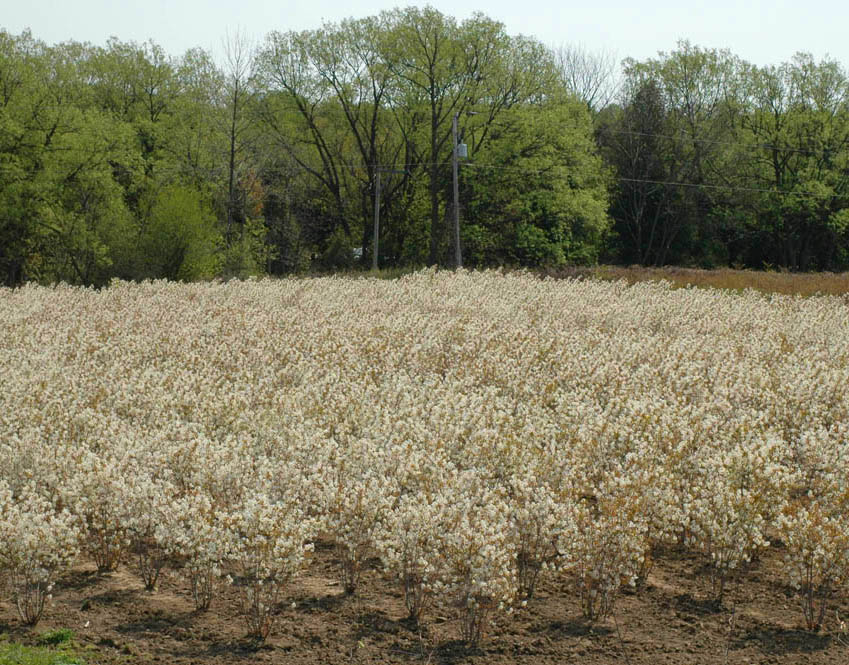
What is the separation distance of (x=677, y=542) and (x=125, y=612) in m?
4.82

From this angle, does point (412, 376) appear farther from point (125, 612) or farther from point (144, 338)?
point (125, 612)

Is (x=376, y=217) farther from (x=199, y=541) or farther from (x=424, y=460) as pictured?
(x=199, y=541)

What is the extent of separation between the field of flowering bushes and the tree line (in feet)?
83.5

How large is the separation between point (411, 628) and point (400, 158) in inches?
2045

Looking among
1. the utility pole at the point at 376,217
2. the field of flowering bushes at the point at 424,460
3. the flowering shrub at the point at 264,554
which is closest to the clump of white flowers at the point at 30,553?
the field of flowering bushes at the point at 424,460

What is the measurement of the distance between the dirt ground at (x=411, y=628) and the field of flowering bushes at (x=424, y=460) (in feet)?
0.39

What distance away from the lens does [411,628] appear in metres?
6.09

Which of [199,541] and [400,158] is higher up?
[400,158]

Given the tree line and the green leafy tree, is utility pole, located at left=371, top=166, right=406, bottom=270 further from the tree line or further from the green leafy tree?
the green leafy tree

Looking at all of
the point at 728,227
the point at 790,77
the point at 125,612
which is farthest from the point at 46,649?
the point at 790,77

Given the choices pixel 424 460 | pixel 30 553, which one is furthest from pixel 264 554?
pixel 424 460

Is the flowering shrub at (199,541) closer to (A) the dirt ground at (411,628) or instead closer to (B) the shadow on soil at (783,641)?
(A) the dirt ground at (411,628)

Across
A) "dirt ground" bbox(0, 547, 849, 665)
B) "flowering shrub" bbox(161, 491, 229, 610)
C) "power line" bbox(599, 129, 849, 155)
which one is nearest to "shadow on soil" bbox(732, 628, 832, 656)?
"dirt ground" bbox(0, 547, 849, 665)

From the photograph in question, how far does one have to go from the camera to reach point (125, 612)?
20.7 ft
